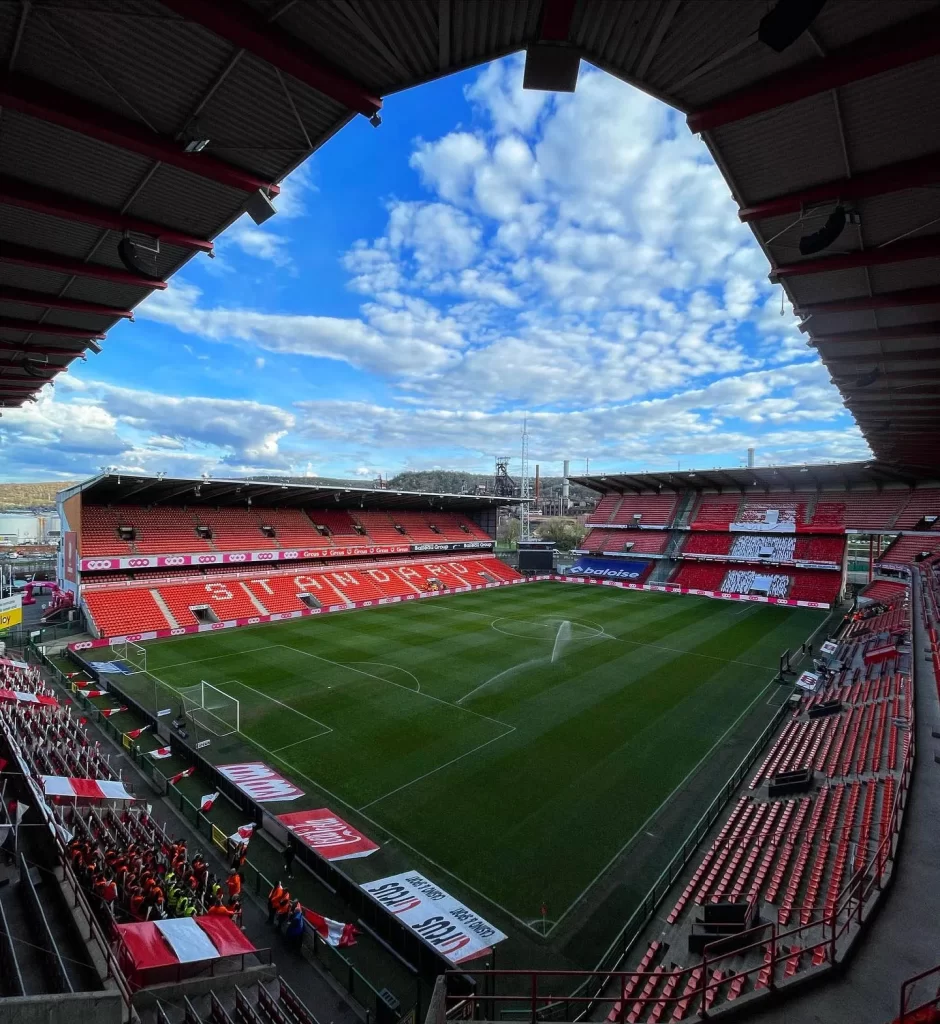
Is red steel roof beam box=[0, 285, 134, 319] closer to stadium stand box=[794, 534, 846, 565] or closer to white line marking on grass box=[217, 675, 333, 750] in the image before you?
white line marking on grass box=[217, 675, 333, 750]

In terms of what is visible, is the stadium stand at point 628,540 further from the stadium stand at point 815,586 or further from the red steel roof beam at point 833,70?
the red steel roof beam at point 833,70

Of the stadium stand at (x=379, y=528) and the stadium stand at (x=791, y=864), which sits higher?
the stadium stand at (x=379, y=528)

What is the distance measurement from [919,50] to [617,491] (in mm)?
59855

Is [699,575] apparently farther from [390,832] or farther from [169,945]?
[169,945]

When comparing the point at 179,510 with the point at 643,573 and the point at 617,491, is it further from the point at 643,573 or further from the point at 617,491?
the point at 617,491

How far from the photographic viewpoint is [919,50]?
4.51 metres

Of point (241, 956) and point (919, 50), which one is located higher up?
point (919, 50)

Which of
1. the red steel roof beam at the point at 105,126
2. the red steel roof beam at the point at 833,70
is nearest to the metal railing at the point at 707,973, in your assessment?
the red steel roof beam at the point at 833,70

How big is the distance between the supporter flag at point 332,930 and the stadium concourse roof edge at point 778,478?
4036 cm

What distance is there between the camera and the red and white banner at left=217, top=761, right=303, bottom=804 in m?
13.5

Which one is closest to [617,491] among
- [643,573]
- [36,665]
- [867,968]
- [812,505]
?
[643,573]

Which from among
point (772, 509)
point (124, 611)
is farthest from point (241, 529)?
point (772, 509)

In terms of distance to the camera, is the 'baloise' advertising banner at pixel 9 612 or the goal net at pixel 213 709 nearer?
the goal net at pixel 213 709

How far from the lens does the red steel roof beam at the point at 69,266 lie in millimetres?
7656
